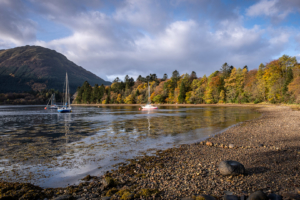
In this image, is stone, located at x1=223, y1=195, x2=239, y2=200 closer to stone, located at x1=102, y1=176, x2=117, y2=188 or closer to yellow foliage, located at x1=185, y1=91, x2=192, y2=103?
stone, located at x1=102, y1=176, x2=117, y2=188

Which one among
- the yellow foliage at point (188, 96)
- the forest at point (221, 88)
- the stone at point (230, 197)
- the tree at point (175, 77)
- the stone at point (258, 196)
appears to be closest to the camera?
the stone at point (258, 196)

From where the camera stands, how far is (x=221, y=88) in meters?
110

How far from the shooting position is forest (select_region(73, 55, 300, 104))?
234ft

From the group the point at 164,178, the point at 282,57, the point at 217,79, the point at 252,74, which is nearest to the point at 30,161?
the point at 164,178

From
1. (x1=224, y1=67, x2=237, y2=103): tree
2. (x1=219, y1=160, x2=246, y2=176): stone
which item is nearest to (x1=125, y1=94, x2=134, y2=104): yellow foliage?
(x1=224, y1=67, x2=237, y2=103): tree

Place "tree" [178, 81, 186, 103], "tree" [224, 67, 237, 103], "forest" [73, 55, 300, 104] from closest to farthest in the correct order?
"forest" [73, 55, 300, 104] → "tree" [224, 67, 237, 103] → "tree" [178, 81, 186, 103]

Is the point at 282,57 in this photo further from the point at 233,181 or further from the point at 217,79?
the point at 233,181

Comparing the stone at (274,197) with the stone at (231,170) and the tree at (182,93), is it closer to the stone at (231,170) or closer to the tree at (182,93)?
the stone at (231,170)

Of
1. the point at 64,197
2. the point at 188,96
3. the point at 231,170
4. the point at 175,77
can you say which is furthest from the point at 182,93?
the point at 64,197

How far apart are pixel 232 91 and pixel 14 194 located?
105536 millimetres

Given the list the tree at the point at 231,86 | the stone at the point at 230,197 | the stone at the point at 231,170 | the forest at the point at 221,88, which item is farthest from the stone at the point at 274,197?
the tree at the point at 231,86

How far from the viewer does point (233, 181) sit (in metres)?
7.80

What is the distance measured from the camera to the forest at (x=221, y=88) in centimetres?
7131

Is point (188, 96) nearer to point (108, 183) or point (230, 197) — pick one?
point (108, 183)
